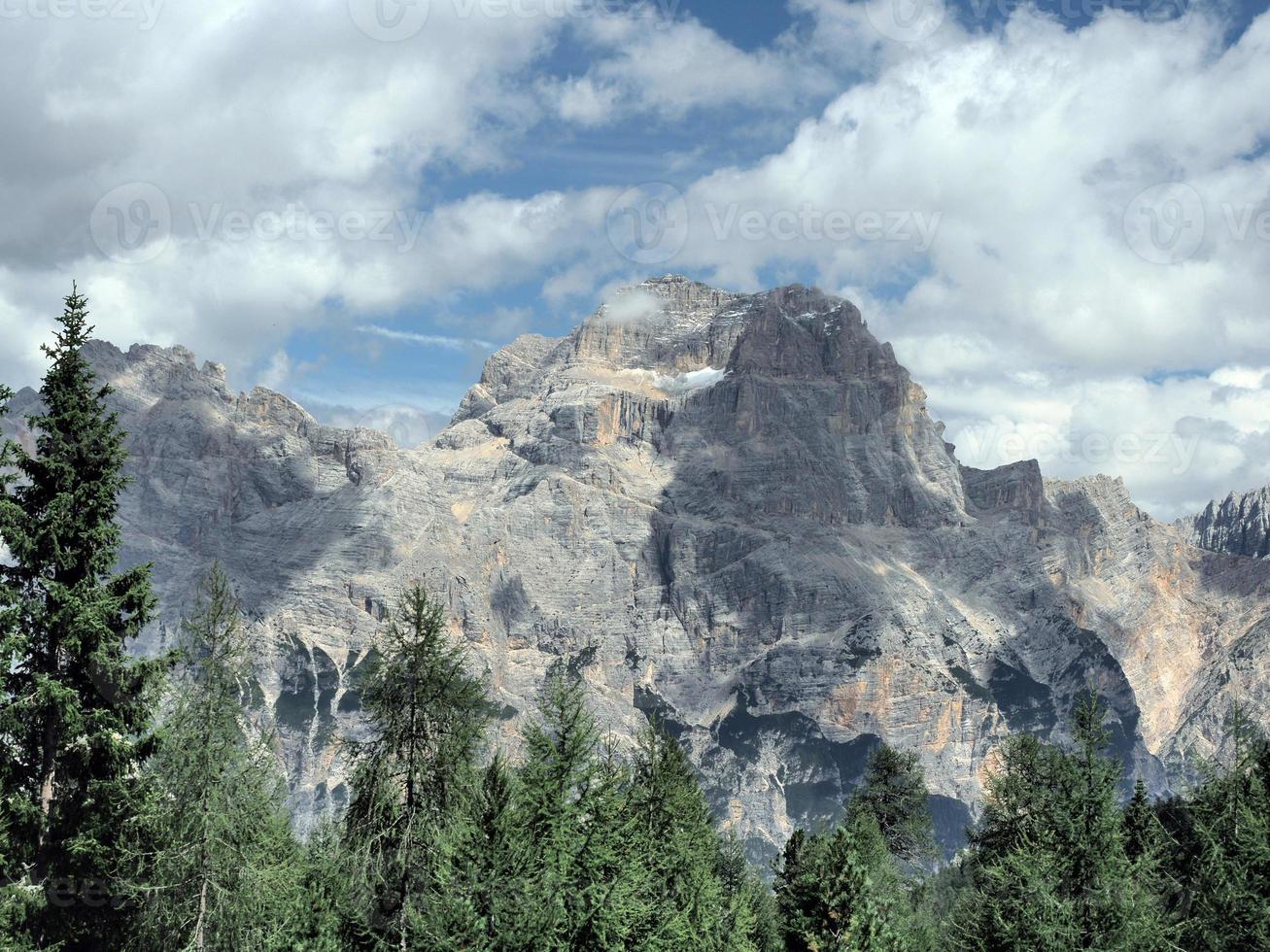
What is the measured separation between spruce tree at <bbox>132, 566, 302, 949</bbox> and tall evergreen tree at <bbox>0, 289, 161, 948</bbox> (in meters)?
2.07

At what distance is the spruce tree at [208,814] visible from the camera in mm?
43062

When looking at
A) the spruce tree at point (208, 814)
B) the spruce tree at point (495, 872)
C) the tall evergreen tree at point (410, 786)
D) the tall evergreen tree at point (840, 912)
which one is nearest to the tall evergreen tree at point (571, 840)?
the spruce tree at point (495, 872)

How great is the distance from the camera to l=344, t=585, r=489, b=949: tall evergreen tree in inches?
1644

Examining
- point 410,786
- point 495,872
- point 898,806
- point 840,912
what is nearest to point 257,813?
point 410,786

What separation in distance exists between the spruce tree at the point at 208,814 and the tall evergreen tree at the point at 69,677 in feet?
6.81

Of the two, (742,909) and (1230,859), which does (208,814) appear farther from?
(1230,859)

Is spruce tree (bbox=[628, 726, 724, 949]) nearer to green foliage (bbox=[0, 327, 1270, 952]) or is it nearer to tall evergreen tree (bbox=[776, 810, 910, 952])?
green foliage (bbox=[0, 327, 1270, 952])

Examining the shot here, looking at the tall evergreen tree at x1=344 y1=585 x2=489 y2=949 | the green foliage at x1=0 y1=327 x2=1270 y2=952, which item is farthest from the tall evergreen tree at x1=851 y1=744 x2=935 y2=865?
the tall evergreen tree at x1=344 y1=585 x2=489 y2=949

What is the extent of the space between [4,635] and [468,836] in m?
16.6

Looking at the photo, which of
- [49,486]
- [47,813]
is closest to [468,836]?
[47,813]

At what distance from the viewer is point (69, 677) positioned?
45719 mm

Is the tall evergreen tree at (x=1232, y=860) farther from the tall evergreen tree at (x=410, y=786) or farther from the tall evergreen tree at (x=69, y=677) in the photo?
the tall evergreen tree at (x=69, y=677)

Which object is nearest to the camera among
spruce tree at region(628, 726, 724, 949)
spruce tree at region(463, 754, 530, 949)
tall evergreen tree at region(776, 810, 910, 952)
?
spruce tree at region(463, 754, 530, 949)

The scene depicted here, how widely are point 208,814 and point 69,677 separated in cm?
737
